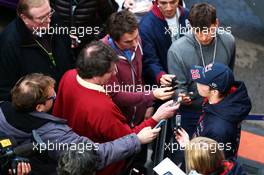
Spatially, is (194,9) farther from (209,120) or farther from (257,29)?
(257,29)

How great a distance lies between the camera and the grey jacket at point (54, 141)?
3.14 m

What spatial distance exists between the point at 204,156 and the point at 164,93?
1036mm

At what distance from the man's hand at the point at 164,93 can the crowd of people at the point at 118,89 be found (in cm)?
1

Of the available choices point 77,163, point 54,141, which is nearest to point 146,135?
point 54,141

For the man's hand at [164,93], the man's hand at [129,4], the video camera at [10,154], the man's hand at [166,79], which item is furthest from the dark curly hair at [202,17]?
the video camera at [10,154]

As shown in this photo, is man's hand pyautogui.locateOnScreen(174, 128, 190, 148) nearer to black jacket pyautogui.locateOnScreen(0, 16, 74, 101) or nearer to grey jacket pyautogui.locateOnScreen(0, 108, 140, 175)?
grey jacket pyautogui.locateOnScreen(0, 108, 140, 175)

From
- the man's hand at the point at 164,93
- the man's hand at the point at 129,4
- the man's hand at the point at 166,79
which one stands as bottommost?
the man's hand at the point at 164,93

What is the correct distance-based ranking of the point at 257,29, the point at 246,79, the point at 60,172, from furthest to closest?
the point at 257,29 < the point at 246,79 < the point at 60,172

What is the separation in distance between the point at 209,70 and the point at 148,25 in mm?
1064

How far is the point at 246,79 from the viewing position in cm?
632

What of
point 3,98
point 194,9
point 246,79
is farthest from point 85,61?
point 246,79

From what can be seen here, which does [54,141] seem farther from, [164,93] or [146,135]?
[164,93]

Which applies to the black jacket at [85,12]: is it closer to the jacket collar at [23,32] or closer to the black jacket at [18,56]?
the black jacket at [18,56]

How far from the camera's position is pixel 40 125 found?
3168mm
